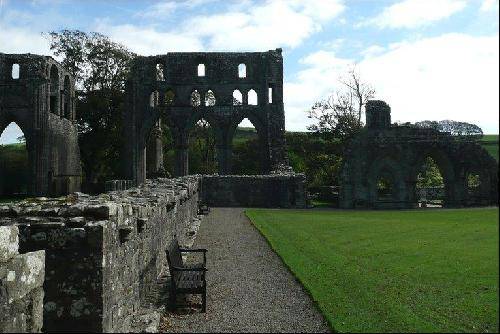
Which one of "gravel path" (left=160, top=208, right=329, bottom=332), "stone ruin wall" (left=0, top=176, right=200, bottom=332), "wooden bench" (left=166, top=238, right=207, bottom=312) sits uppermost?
"stone ruin wall" (left=0, top=176, right=200, bottom=332)

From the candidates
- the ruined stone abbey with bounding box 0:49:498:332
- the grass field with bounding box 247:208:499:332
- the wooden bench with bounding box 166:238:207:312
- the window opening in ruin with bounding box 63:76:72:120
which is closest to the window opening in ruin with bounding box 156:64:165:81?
the ruined stone abbey with bounding box 0:49:498:332

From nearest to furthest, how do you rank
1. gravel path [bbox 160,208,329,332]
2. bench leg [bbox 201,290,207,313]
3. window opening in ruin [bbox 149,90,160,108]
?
gravel path [bbox 160,208,329,332], bench leg [bbox 201,290,207,313], window opening in ruin [bbox 149,90,160,108]

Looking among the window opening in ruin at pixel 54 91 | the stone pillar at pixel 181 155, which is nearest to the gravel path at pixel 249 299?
the stone pillar at pixel 181 155

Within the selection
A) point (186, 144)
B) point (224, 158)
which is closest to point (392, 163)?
point (224, 158)

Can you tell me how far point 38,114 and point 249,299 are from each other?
97.1ft

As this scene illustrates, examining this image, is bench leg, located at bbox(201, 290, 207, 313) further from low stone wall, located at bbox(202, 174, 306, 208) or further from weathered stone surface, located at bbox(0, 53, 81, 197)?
weathered stone surface, located at bbox(0, 53, 81, 197)

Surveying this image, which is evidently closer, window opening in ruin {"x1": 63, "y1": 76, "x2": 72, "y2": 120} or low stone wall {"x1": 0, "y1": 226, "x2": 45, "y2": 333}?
low stone wall {"x1": 0, "y1": 226, "x2": 45, "y2": 333}

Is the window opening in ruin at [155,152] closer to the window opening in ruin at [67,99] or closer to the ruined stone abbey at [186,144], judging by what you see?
the ruined stone abbey at [186,144]

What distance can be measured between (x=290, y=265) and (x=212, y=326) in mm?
3922

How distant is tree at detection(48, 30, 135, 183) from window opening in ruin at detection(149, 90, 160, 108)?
2650 millimetres

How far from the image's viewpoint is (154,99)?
3862 centimetres

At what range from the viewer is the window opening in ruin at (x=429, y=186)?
33275mm

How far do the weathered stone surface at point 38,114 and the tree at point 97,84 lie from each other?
174 inches

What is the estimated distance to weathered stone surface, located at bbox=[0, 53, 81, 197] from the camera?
33312mm
